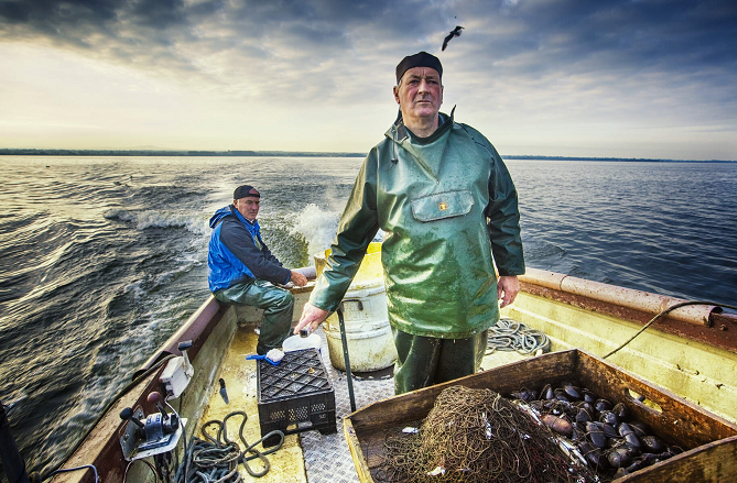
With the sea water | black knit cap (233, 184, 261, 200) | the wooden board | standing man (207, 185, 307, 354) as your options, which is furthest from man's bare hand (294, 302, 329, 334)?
the sea water

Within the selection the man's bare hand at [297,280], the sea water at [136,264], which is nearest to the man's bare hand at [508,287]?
the man's bare hand at [297,280]

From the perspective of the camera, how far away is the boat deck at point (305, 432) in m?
2.40

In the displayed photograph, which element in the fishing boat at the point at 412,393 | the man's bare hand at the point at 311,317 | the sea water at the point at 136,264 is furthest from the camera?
the sea water at the point at 136,264

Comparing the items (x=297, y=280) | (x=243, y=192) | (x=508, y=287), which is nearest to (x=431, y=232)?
(x=508, y=287)

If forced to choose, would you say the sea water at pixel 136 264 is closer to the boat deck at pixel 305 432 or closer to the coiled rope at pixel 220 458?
the boat deck at pixel 305 432

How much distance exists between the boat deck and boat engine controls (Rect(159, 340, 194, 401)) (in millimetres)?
745

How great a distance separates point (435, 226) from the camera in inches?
68.4

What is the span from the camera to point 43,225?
1439cm

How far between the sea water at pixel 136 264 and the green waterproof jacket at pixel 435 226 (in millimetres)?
5411

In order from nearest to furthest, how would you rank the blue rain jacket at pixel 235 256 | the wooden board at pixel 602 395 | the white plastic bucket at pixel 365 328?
the wooden board at pixel 602 395
the white plastic bucket at pixel 365 328
the blue rain jacket at pixel 235 256

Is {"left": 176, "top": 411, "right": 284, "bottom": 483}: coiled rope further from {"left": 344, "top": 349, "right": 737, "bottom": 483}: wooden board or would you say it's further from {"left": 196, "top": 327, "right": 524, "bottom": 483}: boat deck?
{"left": 344, "top": 349, "right": 737, "bottom": 483}: wooden board

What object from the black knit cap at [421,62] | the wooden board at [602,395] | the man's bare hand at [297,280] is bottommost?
the man's bare hand at [297,280]

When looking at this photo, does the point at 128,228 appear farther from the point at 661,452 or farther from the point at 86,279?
the point at 661,452

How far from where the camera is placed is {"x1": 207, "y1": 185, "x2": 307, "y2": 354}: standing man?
3.65 metres
